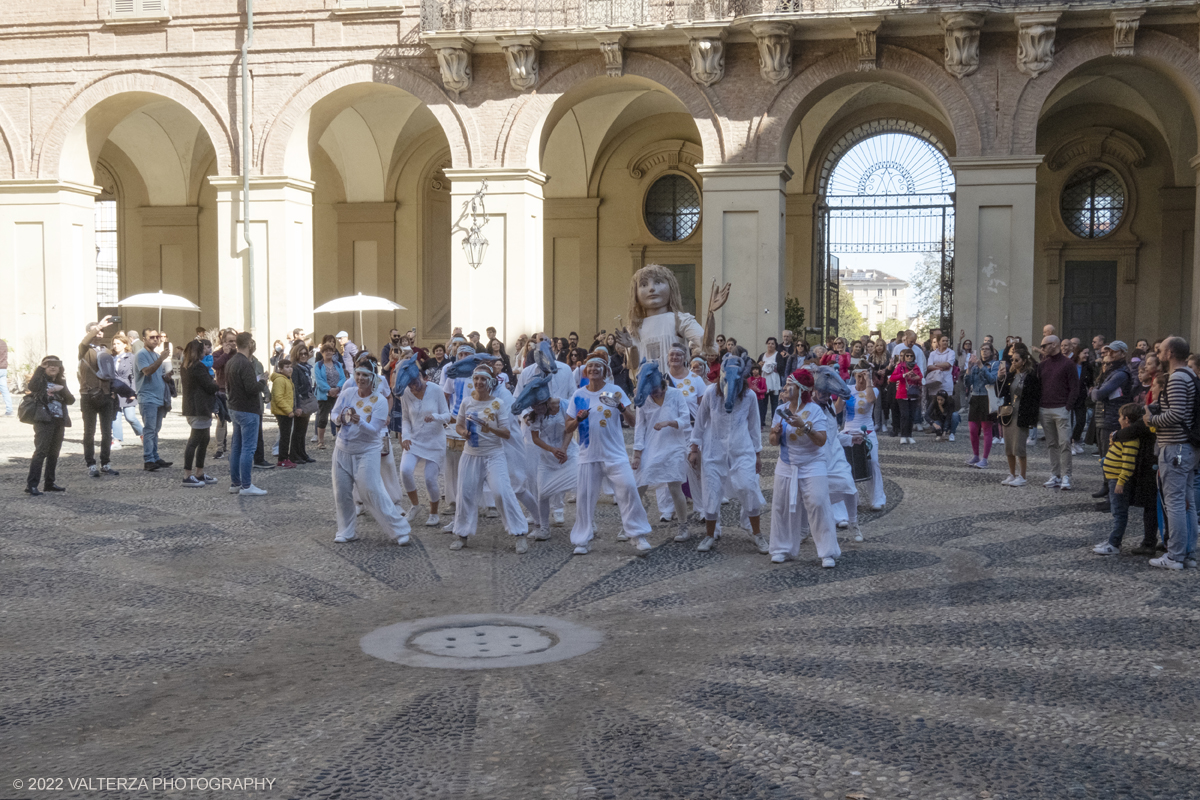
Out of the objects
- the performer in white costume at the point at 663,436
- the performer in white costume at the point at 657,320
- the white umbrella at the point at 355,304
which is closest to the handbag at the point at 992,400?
the performer in white costume at the point at 657,320

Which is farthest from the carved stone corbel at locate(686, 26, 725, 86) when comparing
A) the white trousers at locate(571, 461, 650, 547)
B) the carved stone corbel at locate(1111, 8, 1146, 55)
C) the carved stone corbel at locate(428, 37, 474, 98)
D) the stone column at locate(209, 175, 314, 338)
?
the white trousers at locate(571, 461, 650, 547)

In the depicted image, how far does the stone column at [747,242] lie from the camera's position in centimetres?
2031

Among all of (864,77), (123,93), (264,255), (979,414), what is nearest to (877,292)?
(864,77)

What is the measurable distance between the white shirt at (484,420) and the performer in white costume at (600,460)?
584 millimetres

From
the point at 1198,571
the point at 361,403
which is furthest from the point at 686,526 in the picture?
the point at 1198,571

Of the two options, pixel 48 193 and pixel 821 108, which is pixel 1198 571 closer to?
pixel 821 108

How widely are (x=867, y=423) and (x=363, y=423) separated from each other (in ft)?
15.5

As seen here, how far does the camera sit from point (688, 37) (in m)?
20.1

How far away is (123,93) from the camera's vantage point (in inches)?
862

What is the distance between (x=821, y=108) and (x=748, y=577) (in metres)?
20.1

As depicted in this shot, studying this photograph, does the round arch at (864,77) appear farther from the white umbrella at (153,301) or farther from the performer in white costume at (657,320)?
the white umbrella at (153,301)

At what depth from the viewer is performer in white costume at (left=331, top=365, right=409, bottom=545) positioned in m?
9.12

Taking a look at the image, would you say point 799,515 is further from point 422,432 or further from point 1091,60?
point 1091,60

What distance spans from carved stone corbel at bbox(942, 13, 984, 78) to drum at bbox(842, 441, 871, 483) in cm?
1145
